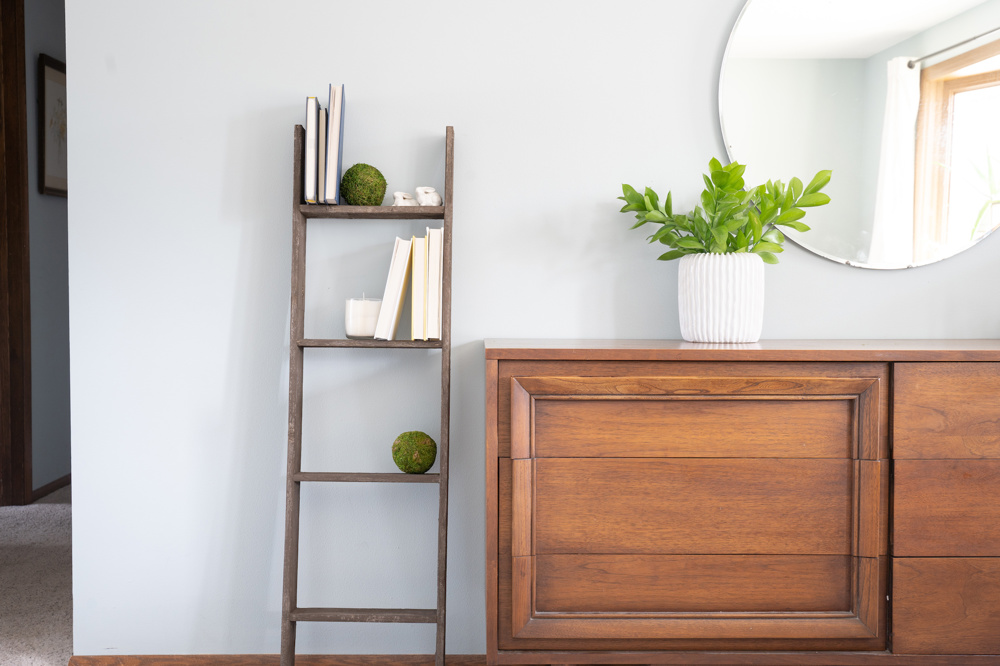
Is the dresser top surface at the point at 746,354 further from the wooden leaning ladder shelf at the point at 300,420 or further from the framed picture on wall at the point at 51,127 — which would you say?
the framed picture on wall at the point at 51,127

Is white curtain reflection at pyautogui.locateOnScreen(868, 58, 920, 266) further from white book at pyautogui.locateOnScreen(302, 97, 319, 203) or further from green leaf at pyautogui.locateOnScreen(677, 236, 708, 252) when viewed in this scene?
white book at pyautogui.locateOnScreen(302, 97, 319, 203)

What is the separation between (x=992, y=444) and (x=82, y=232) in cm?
203

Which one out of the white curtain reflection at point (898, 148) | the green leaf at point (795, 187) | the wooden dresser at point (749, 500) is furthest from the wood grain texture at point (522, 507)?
the white curtain reflection at point (898, 148)

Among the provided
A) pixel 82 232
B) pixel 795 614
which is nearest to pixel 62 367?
pixel 82 232

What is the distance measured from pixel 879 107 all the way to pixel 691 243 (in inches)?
24.5

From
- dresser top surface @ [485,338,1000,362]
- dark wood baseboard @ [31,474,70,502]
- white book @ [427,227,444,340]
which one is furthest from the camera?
dark wood baseboard @ [31,474,70,502]

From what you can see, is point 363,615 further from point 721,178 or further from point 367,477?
point 721,178

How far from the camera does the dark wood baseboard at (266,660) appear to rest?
5.54 feet

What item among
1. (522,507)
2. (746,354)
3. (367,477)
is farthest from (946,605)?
(367,477)

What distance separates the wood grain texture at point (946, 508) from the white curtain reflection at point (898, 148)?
64 cm

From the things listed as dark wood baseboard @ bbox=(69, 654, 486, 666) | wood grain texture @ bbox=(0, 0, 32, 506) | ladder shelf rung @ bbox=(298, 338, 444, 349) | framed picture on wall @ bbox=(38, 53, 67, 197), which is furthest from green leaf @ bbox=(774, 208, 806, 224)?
framed picture on wall @ bbox=(38, 53, 67, 197)

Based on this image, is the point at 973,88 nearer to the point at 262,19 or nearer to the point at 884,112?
the point at 884,112

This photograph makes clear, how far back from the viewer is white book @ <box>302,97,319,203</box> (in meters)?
1.50

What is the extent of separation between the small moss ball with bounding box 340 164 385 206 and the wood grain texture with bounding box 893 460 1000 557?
3.94ft
